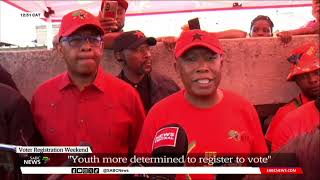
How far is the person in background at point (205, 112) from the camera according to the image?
1.50 meters

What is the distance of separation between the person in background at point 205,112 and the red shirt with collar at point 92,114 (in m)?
0.21


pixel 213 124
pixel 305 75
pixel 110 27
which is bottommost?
pixel 213 124

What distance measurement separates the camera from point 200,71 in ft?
5.38

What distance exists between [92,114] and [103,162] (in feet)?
1.25

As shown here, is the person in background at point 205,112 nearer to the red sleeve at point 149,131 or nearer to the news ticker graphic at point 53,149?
the red sleeve at point 149,131

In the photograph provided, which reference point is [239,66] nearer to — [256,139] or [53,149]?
[256,139]

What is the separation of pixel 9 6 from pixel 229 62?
203 cm

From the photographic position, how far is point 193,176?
129 centimetres

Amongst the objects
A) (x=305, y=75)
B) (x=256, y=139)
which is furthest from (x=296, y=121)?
(x=305, y=75)

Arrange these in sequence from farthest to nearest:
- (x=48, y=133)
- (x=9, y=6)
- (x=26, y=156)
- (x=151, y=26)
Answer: (x=151, y=26) → (x=9, y=6) → (x=48, y=133) → (x=26, y=156)

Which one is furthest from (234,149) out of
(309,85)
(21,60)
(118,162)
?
(21,60)

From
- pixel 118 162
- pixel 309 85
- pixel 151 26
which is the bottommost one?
pixel 118 162

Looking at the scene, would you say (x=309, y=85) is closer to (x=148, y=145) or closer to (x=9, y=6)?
(x=148, y=145)

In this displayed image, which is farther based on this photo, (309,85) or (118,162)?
(309,85)
